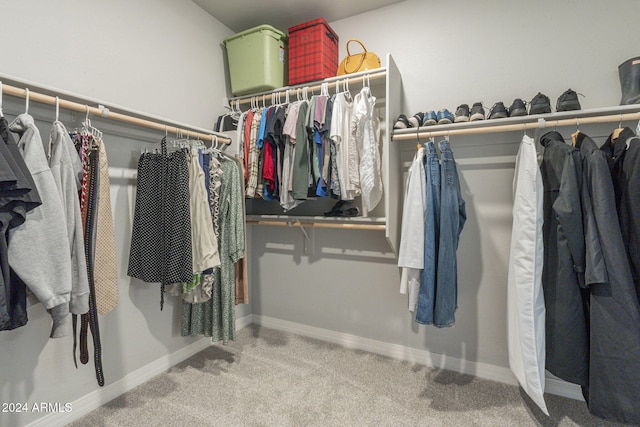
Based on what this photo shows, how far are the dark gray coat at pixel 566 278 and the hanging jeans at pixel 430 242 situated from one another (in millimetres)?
523

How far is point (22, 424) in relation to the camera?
4.46 ft

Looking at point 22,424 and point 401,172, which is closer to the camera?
point 22,424

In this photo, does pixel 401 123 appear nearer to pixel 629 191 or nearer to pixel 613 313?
pixel 629 191

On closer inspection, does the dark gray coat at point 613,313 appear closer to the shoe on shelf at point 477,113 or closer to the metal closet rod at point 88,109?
the shoe on shelf at point 477,113

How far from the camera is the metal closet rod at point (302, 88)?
1916mm

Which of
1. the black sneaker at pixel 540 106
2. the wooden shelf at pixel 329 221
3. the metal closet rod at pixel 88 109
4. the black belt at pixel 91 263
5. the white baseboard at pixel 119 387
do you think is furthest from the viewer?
the wooden shelf at pixel 329 221

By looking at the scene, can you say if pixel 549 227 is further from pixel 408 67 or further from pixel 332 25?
pixel 332 25

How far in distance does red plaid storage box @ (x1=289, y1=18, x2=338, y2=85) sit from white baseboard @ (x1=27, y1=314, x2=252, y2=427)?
210 centimetres

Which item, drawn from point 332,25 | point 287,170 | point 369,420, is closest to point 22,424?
point 369,420

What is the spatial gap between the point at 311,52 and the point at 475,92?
1.14 m

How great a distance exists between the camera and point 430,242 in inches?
65.1

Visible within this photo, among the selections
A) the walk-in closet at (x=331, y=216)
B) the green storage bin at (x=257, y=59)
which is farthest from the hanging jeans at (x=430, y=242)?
the green storage bin at (x=257, y=59)

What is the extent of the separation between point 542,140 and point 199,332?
236 cm

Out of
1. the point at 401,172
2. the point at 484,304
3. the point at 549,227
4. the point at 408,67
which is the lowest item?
the point at 484,304
